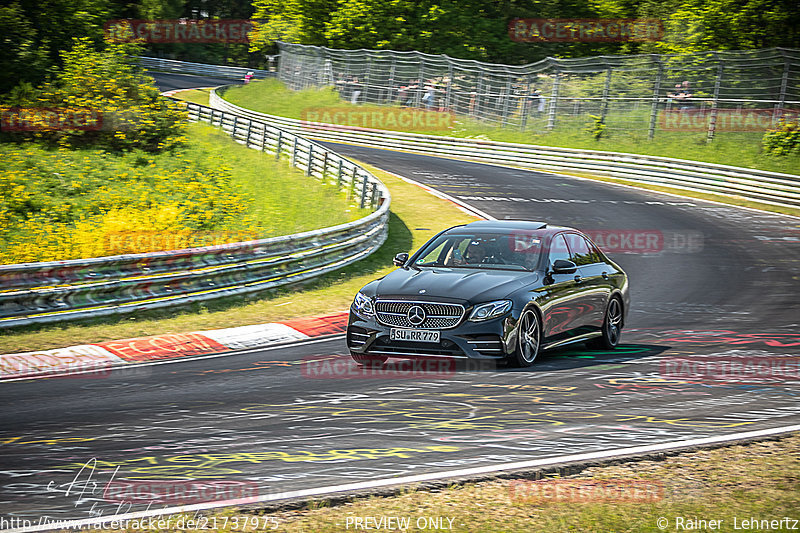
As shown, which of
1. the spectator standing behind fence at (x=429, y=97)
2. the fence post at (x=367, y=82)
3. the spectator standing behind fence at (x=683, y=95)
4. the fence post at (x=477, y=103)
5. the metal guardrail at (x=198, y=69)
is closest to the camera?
the spectator standing behind fence at (x=683, y=95)

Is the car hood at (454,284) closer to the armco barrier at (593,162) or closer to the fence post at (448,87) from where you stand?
the armco barrier at (593,162)

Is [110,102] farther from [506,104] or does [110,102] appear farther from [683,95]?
[683,95]

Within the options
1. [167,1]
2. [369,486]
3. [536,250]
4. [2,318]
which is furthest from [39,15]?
[167,1]

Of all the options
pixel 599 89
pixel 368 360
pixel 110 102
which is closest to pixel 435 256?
pixel 368 360

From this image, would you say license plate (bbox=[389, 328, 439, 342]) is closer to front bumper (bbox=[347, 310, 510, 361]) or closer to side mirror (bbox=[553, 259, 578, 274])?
front bumper (bbox=[347, 310, 510, 361])

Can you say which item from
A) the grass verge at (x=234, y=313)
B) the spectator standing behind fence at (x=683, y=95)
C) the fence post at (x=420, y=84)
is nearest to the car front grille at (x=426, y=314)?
the grass verge at (x=234, y=313)

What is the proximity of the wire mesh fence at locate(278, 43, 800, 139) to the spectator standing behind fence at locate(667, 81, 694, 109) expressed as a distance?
4 cm

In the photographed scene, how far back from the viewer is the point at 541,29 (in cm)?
6075

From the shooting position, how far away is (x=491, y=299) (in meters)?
9.30

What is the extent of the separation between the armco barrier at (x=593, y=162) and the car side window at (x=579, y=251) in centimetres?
1795

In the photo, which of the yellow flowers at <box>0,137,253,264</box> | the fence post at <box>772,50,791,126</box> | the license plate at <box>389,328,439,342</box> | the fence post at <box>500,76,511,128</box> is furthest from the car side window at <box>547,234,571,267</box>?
the fence post at <box>500,76,511,128</box>

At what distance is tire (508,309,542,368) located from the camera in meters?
9.45

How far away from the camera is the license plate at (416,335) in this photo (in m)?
9.23

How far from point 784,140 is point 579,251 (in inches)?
891
